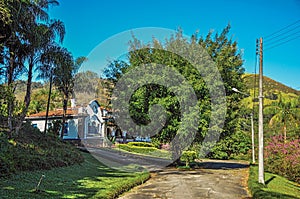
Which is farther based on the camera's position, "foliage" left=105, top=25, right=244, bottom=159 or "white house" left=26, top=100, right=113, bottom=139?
"white house" left=26, top=100, right=113, bottom=139

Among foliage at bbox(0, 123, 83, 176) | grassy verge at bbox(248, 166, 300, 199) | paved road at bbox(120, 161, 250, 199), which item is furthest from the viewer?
paved road at bbox(120, 161, 250, 199)

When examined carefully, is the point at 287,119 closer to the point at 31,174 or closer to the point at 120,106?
the point at 120,106

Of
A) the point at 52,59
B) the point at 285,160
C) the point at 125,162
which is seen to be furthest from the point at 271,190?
the point at 52,59

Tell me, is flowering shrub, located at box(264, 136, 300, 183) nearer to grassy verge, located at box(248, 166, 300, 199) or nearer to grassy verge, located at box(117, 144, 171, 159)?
grassy verge, located at box(248, 166, 300, 199)

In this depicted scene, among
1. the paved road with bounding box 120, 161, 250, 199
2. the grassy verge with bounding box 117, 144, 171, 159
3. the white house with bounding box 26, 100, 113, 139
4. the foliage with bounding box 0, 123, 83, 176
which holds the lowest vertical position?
the paved road with bounding box 120, 161, 250, 199

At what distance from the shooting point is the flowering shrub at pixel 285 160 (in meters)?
18.6

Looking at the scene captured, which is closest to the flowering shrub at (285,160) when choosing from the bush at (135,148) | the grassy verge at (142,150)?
the grassy verge at (142,150)

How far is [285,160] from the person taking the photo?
1948cm

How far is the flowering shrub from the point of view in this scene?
61.2 ft

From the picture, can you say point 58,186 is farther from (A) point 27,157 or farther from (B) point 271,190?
(B) point 271,190

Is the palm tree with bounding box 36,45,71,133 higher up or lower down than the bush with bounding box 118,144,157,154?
higher up

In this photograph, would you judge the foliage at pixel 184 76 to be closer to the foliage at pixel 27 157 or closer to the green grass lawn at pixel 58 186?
the foliage at pixel 27 157

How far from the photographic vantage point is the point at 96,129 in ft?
112

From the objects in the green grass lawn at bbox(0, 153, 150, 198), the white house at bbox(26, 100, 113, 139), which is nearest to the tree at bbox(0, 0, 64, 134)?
the green grass lawn at bbox(0, 153, 150, 198)
